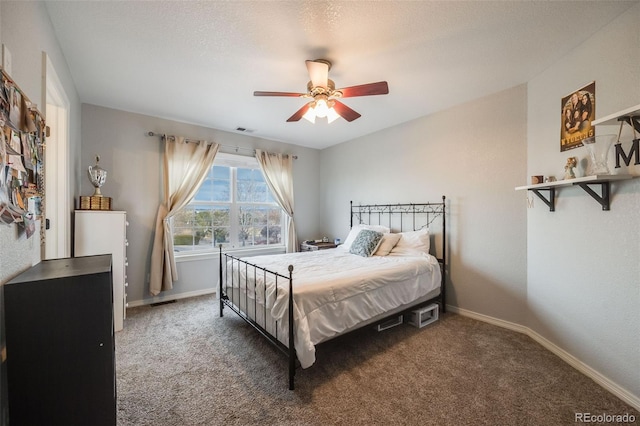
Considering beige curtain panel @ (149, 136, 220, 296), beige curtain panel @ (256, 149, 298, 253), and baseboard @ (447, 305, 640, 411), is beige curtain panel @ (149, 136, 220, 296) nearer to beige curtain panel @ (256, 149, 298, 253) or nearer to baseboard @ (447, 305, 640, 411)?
beige curtain panel @ (256, 149, 298, 253)

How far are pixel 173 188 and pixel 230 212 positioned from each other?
94 centimetres

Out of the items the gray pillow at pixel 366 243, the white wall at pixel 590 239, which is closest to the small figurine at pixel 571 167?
the white wall at pixel 590 239

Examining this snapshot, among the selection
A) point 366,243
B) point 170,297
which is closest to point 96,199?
point 170,297

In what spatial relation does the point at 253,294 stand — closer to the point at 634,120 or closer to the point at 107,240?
the point at 107,240

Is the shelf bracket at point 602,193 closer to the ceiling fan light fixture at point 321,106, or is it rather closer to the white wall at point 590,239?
the white wall at point 590,239

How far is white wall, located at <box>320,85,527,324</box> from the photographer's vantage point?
2.78 m

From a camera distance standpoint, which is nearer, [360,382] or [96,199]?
[360,382]

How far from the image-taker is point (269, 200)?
477 cm

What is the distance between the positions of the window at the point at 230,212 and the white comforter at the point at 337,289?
1.51 metres

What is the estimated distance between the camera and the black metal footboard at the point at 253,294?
1.88 metres

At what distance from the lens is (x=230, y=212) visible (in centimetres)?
434

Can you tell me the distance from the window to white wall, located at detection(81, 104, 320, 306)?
1.09ft

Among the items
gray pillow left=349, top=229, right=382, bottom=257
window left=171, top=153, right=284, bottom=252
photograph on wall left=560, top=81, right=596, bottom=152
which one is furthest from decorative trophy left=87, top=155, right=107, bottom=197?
photograph on wall left=560, top=81, right=596, bottom=152

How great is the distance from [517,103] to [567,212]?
126cm
